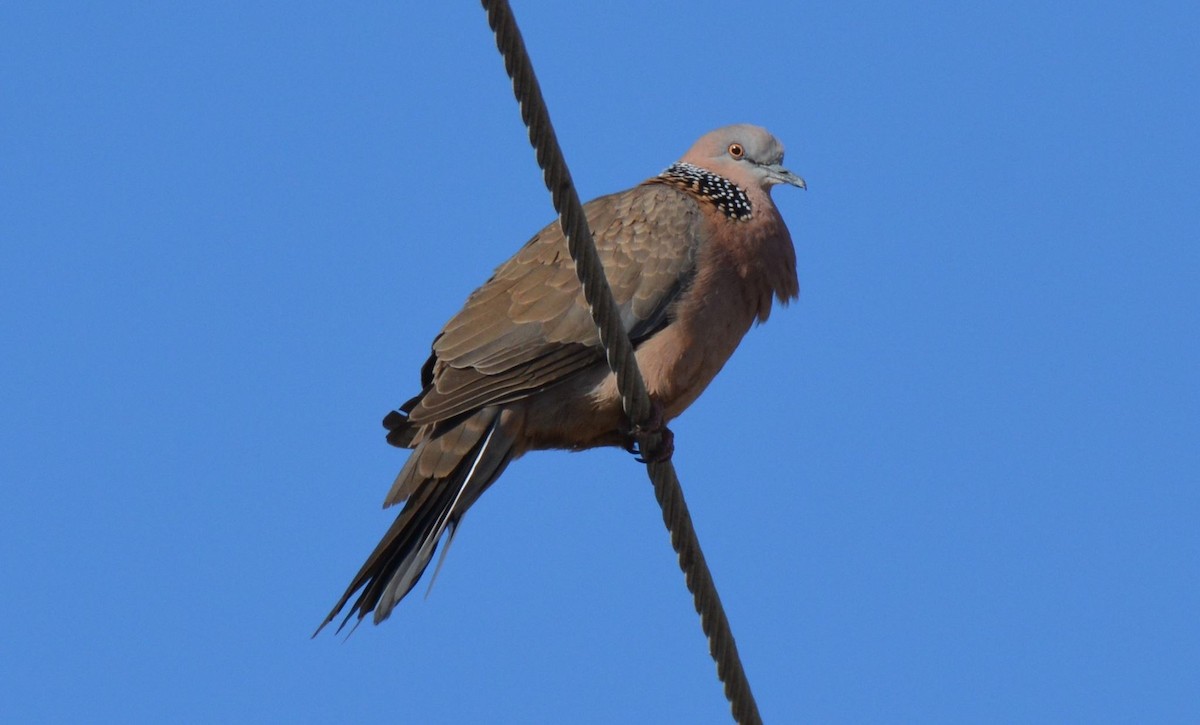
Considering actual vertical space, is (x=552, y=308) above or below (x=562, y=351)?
above

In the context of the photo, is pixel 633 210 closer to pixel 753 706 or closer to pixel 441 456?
pixel 441 456

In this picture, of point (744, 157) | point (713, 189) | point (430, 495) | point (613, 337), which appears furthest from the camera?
point (744, 157)

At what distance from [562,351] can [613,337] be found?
64.2 inches

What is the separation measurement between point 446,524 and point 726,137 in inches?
85.1

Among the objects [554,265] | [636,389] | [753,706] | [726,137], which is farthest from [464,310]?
[753,706]

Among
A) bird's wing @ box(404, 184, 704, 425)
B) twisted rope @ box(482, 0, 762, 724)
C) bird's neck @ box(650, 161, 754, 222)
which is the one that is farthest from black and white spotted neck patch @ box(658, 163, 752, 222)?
twisted rope @ box(482, 0, 762, 724)

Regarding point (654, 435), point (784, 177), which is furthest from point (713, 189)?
point (654, 435)

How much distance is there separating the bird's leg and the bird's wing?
0.36 metres

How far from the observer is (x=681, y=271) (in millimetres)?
5969

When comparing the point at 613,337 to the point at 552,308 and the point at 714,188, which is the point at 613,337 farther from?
the point at 714,188

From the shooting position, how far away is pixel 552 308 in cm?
593

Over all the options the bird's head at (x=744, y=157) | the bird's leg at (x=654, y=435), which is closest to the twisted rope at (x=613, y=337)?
the bird's leg at (x=654, y=435)

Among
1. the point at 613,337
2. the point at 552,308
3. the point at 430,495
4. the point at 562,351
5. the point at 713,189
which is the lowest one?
the point at 613,337

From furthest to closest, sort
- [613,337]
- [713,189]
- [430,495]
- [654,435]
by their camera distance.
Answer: [713,189] < [430,495] < [654,435] < [613,337]
